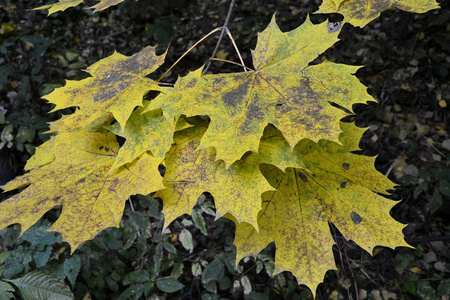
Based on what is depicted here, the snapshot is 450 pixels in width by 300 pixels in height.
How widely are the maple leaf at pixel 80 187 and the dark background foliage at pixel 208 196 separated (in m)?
0.80

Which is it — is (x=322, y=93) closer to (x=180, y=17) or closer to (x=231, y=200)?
(x=231, y=200)

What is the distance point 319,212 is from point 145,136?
0.52 meters

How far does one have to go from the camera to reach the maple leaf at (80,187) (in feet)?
3.15

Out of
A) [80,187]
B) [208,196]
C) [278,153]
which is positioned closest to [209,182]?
[278,153]

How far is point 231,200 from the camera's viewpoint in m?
0.93

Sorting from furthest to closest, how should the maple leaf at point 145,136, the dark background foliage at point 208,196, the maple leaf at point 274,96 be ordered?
1. the dark background foliage at point 208,196
2. the maple leaf at point 145,136
3. the maple leaf at point 274,96

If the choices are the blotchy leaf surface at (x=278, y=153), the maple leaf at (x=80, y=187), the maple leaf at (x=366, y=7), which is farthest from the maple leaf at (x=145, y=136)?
the maple leaf at (x=366, y=7)

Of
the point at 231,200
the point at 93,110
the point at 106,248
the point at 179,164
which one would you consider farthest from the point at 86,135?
the point at 106,248

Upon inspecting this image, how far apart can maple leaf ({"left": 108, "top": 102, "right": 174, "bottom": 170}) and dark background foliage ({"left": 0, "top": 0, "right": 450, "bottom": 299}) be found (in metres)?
→ 1.02

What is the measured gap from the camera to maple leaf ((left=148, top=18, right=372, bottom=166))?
2.92 ft

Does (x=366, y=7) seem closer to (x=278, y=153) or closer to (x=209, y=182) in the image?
(x=278, y=153)

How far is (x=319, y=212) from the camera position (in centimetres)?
111

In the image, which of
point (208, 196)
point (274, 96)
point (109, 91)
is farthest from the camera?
point (208, 196)

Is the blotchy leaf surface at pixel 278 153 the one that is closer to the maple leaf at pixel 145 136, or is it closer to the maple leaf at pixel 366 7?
the maple leaf at pixel 145 136
